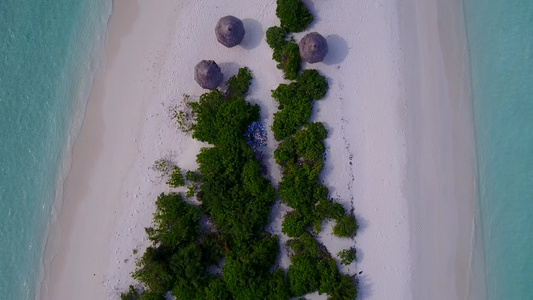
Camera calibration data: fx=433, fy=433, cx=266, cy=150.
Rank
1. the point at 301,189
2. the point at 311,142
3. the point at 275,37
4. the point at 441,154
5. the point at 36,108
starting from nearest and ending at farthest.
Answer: the point at 301,189
the point at 311,142
the point at 275,37
the point at 36,108
the point at 441,154

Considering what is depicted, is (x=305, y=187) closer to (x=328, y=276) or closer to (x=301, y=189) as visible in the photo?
(x=301, y=189)

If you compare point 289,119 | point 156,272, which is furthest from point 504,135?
point 156,272

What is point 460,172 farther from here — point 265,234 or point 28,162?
point 28,162

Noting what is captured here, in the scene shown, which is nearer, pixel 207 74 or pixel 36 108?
pixel 207 74

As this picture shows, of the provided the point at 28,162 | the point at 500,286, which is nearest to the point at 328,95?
the point at 500,286

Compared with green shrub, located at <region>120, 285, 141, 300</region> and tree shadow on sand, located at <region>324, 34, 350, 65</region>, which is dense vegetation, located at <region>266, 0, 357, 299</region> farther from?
green shrub, located at <region>120, 285, 141, 300</region>

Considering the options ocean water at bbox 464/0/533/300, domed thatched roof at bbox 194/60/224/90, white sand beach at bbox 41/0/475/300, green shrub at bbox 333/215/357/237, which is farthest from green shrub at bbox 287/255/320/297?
domed thatched roof at bbox 194/60/224/90
